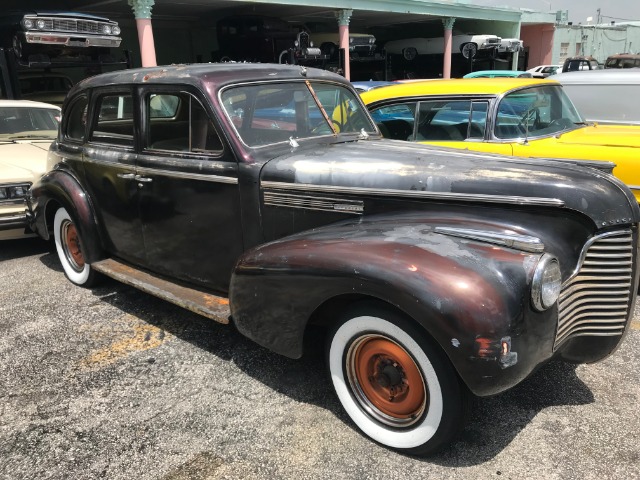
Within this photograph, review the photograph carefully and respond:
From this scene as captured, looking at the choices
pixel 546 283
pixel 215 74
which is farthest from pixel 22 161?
pixel 546 283

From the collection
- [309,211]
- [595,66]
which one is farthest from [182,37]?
[309,211]

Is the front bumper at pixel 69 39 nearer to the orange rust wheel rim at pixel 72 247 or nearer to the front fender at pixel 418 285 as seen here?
the orange rust wheel rim at pixel 72 247

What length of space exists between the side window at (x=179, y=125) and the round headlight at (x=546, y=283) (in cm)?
197

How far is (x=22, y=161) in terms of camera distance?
5.88m

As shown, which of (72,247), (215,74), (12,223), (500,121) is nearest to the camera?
(215,74)

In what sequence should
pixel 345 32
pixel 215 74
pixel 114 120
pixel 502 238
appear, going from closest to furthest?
pixel 502 238 → pixel 215 74 → pixel 114 120 → pixel 345 32

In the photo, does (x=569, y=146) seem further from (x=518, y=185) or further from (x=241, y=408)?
(x=241, y=408)

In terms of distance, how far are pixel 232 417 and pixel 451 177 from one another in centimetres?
170

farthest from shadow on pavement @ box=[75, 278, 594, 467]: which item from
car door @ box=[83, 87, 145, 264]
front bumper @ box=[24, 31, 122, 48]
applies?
front bumper @ box=[24, 31, 122, 48]

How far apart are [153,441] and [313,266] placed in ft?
3.93

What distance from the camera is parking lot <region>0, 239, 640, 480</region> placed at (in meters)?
2.48

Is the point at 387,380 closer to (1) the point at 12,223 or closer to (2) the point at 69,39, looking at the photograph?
(1) the point at 12,223

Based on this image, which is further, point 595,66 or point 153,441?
point 595,66

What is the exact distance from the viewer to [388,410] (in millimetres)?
2619
